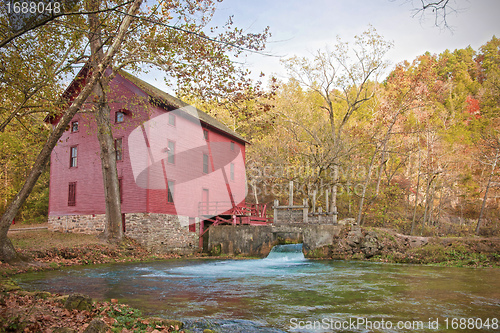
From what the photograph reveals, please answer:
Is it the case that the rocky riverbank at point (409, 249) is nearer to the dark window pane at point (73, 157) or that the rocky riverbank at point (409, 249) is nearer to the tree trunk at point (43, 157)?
the tree trunk at point (43, 157)

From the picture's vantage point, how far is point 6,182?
3017 centimetres

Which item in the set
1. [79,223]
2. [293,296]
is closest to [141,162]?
[79,223]

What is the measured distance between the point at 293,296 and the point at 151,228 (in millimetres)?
13937

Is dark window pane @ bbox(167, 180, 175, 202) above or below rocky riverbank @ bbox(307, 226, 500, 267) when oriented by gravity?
above

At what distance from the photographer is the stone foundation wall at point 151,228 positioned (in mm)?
19516

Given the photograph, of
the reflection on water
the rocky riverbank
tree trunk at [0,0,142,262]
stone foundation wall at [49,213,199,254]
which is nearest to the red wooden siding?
stone foundation wall at [49,213,199,254]

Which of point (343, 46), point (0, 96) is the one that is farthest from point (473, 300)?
point (343, 46)

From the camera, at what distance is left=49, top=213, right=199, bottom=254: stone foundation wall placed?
19.5m

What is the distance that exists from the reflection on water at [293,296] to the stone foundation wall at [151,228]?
28.7ft

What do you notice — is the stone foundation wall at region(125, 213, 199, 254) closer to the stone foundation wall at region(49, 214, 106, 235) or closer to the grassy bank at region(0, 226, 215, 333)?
the stone foundation wall at region(49, 214, 106, 235)

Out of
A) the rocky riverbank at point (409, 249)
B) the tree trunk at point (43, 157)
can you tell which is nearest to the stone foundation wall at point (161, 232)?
the rocky riverbank at point (409, 249)

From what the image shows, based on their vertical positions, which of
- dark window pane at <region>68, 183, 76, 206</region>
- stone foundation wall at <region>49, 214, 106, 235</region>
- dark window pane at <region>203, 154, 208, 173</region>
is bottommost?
stone foundation wall at <region>49, 214, 106, 235</region>

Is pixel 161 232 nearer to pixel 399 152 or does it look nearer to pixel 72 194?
pixel 72 194

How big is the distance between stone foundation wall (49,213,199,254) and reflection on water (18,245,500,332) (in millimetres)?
8737
